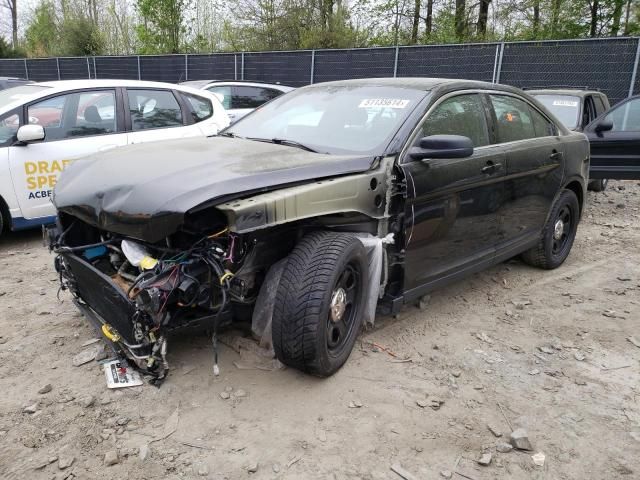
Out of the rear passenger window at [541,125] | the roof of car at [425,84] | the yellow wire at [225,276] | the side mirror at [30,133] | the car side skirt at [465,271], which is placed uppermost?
the roof of car at [425,84]

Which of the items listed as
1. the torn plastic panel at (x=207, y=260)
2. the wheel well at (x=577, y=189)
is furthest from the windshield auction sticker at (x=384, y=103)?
the wheel well at (x=577, y=189)

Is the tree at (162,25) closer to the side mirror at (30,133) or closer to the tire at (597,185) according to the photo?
the tire at (597,185)

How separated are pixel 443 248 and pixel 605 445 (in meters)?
1.57

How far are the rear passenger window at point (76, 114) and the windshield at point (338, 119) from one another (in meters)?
2.16

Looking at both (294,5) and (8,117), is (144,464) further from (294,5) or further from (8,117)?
(294,5)

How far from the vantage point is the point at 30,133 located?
5.16 m

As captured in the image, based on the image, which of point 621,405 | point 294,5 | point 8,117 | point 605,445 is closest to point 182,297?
point 605,445

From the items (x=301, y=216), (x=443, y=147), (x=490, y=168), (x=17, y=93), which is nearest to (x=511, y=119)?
(x=490, y=168)

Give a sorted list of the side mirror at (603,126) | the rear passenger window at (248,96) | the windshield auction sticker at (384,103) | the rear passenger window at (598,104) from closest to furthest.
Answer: the windshield auction sticker at (384,103), the side mirror at (603,126), the rear passenger window at (598,104), the rear passenger window at (248,96)

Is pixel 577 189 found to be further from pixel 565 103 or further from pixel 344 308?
pixel 565 103

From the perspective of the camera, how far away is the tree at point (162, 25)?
80.3ft

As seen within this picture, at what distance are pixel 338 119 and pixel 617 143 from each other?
17.2ft

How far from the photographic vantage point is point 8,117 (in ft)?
17.5

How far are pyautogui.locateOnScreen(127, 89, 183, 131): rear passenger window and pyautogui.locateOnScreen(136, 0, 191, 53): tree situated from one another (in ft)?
67.0
